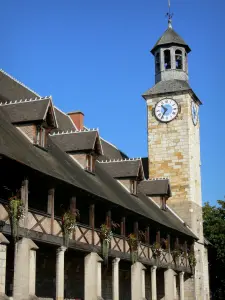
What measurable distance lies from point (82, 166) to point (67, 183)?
5.51 m

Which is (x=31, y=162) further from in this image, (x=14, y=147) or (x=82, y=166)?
(x=82, y=166)

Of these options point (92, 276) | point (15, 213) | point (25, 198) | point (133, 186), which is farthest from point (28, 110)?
point (133, 186)

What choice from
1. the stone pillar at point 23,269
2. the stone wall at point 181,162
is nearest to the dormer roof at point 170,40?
the stone wall at point 181,162

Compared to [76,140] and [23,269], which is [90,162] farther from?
[23,269]

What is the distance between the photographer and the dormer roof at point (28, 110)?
23.0m

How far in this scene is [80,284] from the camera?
2678cm

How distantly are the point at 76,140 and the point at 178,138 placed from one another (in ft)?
44.9

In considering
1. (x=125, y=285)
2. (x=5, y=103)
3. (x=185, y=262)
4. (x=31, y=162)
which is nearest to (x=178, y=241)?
(x=185, y=262)

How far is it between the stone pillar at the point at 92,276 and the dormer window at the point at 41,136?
4824 millimetres

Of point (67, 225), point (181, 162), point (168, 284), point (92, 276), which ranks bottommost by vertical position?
point (92, 276)

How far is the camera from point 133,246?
27.0 meters

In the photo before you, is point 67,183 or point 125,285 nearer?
point 67,183

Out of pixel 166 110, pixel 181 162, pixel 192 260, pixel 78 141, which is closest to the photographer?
pixel 78 141

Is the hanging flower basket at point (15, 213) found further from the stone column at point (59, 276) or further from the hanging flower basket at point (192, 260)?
the hanging flower basket at point (192, 260)
